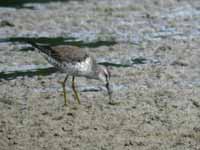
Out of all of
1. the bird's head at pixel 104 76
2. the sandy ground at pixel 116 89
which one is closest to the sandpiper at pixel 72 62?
the bird's head at pixel 104 76

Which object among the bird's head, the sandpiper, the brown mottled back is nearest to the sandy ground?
A: the bird's head

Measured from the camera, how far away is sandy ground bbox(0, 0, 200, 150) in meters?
8.03

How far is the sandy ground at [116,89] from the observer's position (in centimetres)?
803

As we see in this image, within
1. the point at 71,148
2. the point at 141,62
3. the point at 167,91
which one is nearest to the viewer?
the point at 71,148

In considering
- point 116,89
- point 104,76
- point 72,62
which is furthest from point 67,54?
point 116,89

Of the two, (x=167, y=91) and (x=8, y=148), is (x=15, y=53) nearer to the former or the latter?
(x=167, y=91)

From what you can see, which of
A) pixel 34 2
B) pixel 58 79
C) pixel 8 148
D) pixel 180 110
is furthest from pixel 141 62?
pixel 34 2

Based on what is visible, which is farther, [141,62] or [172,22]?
[172,22]

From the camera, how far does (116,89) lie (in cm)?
995

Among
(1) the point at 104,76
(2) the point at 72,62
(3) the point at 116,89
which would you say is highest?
(2) the point at 72,62

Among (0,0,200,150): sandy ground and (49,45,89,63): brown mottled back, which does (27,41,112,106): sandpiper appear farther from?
(0,0,200,150): sandy ground

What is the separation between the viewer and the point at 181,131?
821cm

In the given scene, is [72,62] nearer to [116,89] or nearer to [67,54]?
[67,54]

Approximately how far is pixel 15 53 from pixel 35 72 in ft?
3.81
